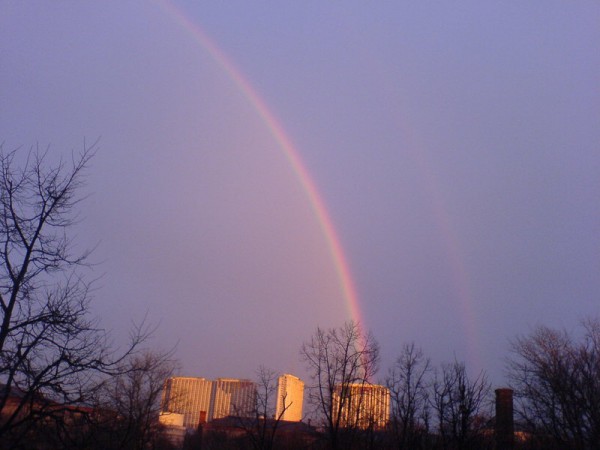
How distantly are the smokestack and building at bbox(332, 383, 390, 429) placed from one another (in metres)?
6.07

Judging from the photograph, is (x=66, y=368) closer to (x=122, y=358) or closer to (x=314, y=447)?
(x=122, y=358)

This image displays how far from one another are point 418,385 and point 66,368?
99.5ft

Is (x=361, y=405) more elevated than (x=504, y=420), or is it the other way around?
(x=361, y=405)

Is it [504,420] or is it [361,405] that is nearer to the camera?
[504,420]

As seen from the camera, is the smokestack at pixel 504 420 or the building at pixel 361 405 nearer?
the smokestack at pixel 504 420

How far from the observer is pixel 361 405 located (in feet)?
111

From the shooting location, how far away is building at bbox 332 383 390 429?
30500mm

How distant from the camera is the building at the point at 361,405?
30500mm

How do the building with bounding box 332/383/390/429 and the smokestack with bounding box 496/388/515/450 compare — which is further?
the building with bounding box 332/383/390/429

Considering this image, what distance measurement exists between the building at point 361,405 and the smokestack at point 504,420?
6071 millimetres

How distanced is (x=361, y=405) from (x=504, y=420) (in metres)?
7.63

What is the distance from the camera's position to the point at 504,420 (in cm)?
3338

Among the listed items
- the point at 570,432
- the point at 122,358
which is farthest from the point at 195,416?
the point at 122,358

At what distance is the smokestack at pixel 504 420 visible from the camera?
97.5ft
